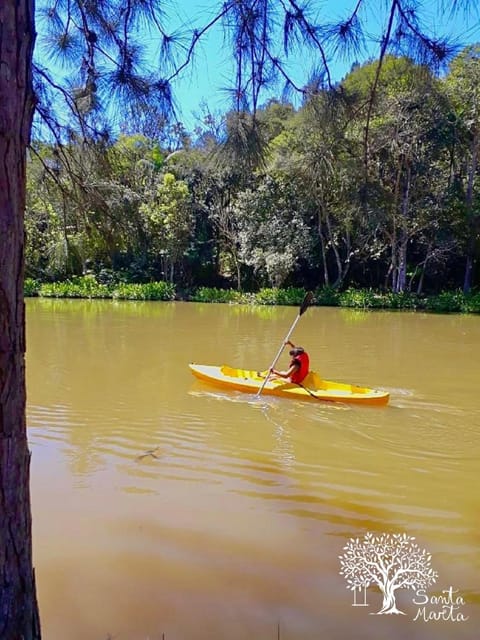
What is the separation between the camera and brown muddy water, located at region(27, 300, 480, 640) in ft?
7.97

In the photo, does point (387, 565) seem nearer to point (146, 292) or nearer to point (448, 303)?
point (448, 303)

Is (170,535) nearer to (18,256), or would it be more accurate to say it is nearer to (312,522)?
(312,522)

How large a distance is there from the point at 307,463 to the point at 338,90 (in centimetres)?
297

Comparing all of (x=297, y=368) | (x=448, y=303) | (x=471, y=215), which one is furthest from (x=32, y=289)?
(x=297, y=368)

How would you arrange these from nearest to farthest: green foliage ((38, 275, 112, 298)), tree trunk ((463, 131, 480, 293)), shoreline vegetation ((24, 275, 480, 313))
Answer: tree trunk ((463, 131, 480, 293))
shoreline vegetation ((24, 275, 480, 313))
green foliage ((38, 275, 112, 298))

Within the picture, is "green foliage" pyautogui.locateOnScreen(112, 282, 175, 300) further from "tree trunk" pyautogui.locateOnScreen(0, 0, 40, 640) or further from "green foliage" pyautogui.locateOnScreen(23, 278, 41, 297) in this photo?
"tree trunk" pyautogui.locateOnScreen(0, 0, 40, 640)

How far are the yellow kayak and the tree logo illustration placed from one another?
9.54 feet

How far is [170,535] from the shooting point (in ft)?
10.4

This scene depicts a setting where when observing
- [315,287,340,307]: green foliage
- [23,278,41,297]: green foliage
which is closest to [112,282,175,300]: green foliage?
[23,278,41,297]: green foliage

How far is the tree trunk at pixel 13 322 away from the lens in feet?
4.08

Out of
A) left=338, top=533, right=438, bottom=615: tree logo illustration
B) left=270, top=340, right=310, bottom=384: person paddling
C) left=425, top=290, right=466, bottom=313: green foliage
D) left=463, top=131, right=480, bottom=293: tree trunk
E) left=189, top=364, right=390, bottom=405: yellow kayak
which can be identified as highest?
left=463, top=131, right=480, bottom=293: tree trunk

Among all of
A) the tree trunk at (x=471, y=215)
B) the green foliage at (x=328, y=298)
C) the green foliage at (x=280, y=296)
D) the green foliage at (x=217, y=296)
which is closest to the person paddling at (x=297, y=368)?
the green foliage at (x=328, y=298)

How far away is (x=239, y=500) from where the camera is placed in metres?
3.64

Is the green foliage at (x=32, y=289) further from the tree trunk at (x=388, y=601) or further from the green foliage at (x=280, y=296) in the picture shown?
the tree trunk at (x=388, y=601)
